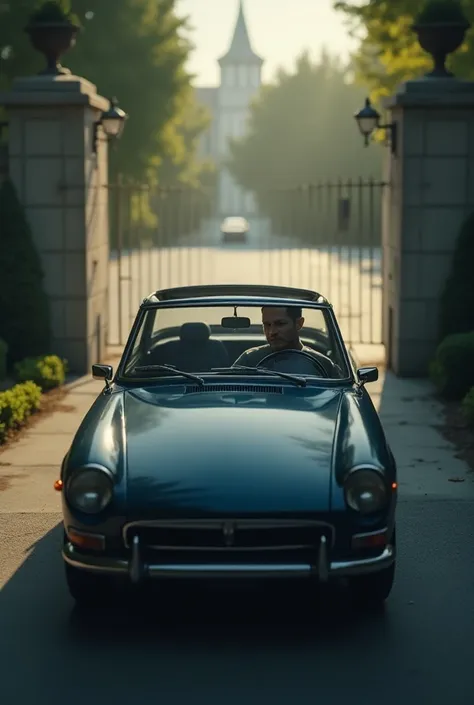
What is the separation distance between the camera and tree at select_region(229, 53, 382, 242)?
250 ft

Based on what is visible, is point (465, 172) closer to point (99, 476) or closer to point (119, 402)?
point (119, 402)

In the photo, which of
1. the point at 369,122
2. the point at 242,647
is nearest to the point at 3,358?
the point at 369,122

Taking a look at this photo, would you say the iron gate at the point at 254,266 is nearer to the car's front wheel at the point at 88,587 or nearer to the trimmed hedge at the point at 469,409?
the trimmed hedge at the point at 469,409

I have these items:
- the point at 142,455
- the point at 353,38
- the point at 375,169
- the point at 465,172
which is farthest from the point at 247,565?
the point at 375,169

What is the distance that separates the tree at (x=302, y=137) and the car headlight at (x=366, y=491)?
66772mm

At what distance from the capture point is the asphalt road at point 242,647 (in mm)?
5496

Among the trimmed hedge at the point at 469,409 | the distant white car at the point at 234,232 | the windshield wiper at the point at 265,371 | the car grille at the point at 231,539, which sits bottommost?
the distant white car at the point at 234,232

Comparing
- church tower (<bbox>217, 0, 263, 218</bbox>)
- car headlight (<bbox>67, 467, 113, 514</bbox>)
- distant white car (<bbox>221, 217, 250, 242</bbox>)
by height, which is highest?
church tower (<bbox>217, 0, 263, 218</bbox>)

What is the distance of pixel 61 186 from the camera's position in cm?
1559

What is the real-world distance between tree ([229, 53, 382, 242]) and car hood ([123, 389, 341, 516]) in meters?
65.9

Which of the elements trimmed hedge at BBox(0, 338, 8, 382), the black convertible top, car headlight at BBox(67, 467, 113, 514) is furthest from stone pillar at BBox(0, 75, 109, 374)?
car headlight at BBox(67, 467, 113, 514)

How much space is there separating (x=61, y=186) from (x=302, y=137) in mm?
65722

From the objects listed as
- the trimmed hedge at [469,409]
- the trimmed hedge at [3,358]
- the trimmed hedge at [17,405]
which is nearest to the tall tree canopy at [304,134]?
the trimmed hedge at [3,358]

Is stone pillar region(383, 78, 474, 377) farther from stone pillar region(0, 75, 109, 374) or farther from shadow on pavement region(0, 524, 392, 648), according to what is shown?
shadow on pavement region(0, 524, 392, 648)
